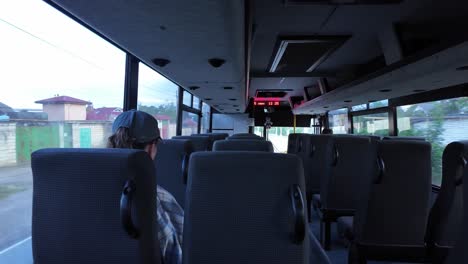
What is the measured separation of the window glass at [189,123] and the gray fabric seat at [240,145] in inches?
131

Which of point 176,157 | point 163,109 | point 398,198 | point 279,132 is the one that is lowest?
point 398,198

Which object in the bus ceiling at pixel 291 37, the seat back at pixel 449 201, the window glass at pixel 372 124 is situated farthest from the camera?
the window glass at pixel 372 124

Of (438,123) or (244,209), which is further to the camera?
(438,123)

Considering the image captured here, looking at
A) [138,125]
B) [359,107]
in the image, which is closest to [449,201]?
[138,125]

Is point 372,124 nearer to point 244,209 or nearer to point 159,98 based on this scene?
point 159,98

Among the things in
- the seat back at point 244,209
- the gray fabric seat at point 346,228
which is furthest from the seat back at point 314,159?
the seat back at point 244,209

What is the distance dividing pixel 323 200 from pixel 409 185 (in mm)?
1346

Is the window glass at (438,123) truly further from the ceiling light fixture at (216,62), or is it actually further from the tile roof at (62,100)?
the tile roof at (62,100)

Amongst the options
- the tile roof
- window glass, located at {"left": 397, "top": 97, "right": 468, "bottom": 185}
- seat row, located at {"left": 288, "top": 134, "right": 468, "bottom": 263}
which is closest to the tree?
the tile roof

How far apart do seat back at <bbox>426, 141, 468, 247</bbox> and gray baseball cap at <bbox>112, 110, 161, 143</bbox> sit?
4.99 ft

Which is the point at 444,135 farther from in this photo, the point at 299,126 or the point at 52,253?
the point at 299,126

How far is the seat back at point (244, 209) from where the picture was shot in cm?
124

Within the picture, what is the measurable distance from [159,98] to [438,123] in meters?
3.85

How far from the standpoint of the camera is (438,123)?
423 cm
